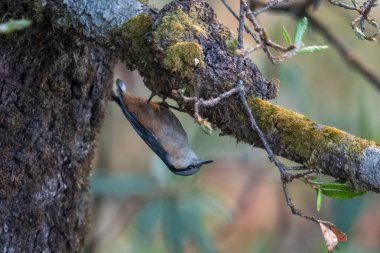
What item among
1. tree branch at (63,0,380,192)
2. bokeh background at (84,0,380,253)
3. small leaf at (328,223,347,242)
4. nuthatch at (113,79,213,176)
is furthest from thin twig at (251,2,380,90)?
small leaf at (328,223,347,242)

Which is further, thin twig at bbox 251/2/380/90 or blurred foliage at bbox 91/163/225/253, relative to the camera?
blurred foliage at bbox 91/163/225/253

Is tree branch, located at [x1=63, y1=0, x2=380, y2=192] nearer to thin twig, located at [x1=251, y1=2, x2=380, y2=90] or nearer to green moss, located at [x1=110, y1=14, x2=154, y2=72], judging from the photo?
green moss, located at [x1=110, y1=14, x2=154, y2=72]

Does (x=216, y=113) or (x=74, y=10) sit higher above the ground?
(x=74, y=10)

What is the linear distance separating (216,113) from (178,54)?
14 cm

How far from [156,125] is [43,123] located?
0.25 meters

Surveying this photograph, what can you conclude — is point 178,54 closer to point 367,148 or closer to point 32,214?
point 367,148

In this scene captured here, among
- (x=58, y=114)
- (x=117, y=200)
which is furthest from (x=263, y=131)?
(x=117, y=200)

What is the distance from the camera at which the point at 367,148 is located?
1.17m

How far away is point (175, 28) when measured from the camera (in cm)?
118

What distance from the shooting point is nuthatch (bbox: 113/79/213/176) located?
144 cm

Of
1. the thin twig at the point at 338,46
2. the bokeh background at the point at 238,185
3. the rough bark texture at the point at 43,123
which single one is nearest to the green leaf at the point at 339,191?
the rough bark texture at the point at 43,123

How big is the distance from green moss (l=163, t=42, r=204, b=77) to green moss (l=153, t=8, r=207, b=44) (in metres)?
0.02

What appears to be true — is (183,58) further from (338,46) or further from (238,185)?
(238,185)

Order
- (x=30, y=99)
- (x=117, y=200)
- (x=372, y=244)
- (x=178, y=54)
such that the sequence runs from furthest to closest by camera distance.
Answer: (x=372, y=244)
(x=117, y=200)
(x=30, y=99)
(x=178, y=54)
